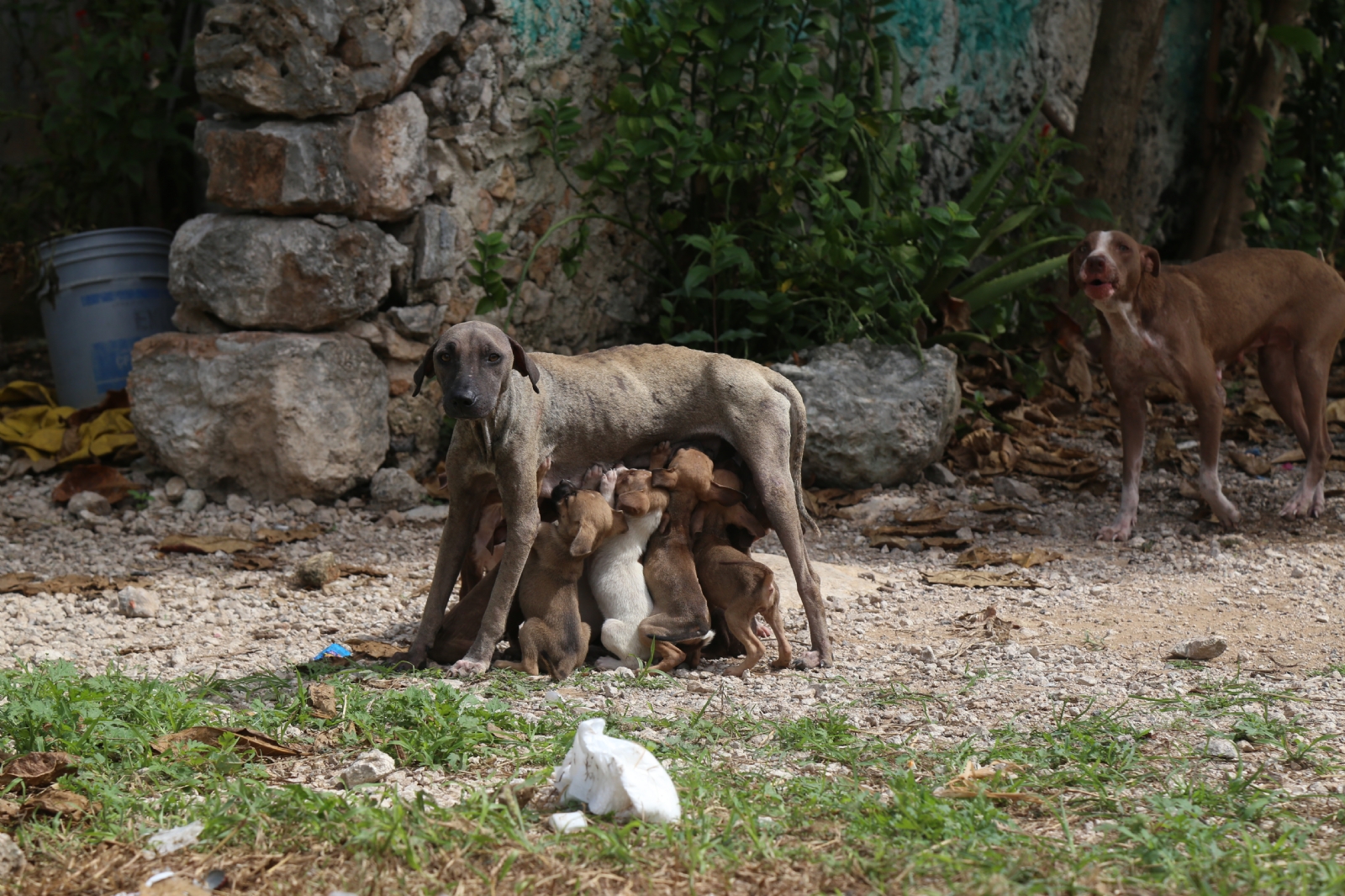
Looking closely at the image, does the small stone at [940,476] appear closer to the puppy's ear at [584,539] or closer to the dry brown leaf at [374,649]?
the puppy's ear at [584,539]

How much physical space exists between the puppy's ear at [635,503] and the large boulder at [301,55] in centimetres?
316

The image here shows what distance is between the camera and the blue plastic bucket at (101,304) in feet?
23.2

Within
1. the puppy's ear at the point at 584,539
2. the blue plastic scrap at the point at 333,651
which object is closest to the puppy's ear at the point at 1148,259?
the puppy's ear at the point at 584,539

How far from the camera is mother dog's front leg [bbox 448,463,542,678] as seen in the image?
395cm

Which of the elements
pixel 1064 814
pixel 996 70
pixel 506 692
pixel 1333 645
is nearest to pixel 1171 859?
pixel 1064 814

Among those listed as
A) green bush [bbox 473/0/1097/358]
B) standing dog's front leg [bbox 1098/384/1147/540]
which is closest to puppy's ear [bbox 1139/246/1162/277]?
standing dog's front leg [bbox 1098/384/1147/540]

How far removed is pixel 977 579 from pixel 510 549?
2285mm

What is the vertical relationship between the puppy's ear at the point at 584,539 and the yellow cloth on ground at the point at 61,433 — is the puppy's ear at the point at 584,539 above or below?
above

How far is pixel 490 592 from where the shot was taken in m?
4.07

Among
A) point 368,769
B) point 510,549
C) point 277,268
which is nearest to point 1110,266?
point 510,549

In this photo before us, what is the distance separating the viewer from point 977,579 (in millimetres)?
5270

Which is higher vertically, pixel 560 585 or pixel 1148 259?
pixel 1148 259

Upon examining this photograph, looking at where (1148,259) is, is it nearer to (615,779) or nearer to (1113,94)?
(1113,94)

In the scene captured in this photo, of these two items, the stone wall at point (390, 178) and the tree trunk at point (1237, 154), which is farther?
the tree trunk at point (1237, 154)
